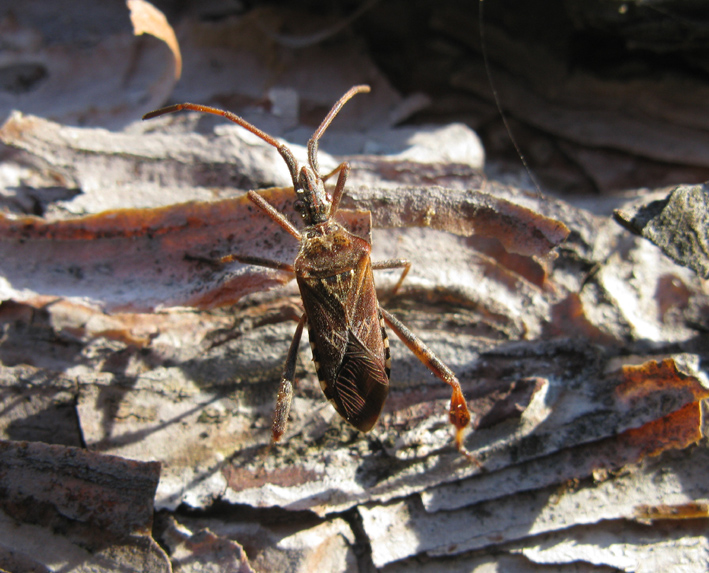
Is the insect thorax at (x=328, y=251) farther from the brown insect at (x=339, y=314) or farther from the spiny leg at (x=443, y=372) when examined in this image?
the spiny leg at (x=443, y=372)

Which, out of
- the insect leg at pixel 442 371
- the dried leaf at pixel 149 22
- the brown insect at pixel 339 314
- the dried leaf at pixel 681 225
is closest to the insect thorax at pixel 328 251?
the brown insect at pixel 339 314

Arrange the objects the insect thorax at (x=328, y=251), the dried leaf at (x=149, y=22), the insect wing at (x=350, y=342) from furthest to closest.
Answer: the dried leaf at (x=149, y=22), the insect thorax at (x=328, y=251), the insect wing at (x=350, y=342)

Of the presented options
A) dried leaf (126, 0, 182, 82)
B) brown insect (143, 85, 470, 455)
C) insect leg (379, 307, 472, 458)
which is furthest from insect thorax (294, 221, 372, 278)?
dried leaf (126, 0, 182, 82)

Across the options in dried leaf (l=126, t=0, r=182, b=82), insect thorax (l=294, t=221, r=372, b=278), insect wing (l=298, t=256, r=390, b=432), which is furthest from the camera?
dried leaf (l=126, t=0, r=182, b=82)

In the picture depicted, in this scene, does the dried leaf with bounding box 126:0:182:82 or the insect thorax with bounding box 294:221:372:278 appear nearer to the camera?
the insect thorax with bounding box 294:221:372:278

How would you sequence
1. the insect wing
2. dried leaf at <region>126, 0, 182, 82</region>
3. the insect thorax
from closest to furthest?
the insect wing → the insect thorax → dried leaf at <region>126, 0, 182, 82</region>

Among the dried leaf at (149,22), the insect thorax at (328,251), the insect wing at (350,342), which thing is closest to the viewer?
the insect wing at (350,342)

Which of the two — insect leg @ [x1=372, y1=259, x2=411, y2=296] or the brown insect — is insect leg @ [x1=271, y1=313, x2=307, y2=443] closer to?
the brown insect

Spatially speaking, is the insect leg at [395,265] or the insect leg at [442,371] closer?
the insect leg at [442,371]
